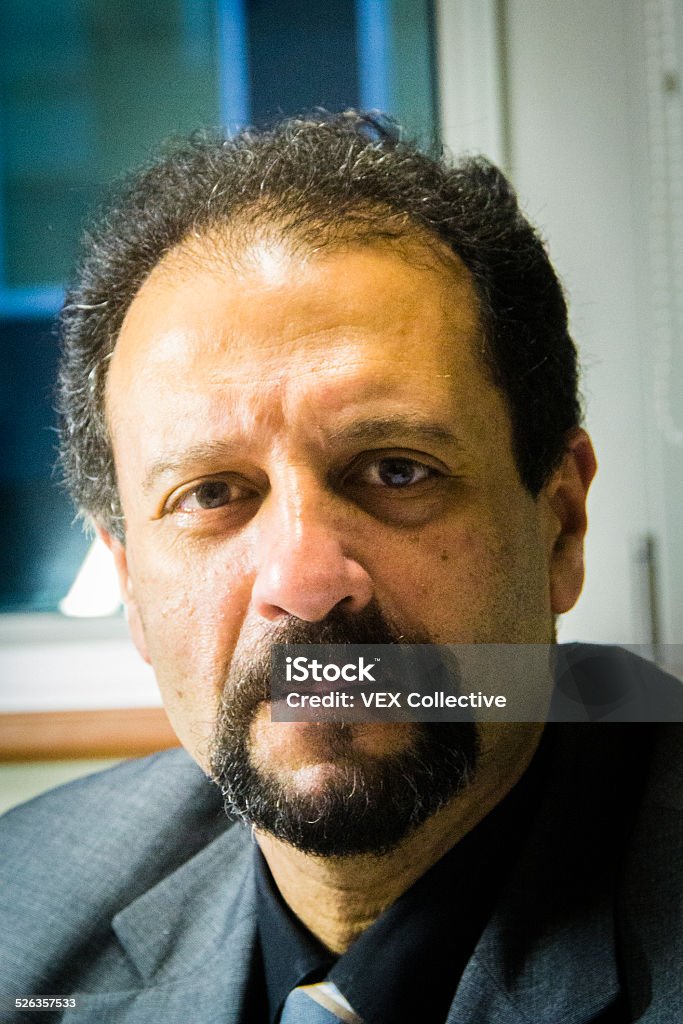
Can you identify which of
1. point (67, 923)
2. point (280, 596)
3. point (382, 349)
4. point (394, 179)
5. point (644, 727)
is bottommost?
A: point (67, 923)

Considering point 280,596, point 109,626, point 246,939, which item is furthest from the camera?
point 109,626

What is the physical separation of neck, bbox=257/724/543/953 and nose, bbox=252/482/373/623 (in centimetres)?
15

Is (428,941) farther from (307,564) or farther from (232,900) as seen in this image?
(307,564)

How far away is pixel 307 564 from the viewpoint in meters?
0.66

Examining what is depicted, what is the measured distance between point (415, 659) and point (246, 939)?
0.29 metres

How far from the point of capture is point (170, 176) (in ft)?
2.71

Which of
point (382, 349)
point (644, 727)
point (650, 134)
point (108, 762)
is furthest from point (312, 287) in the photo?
point (108, 762)

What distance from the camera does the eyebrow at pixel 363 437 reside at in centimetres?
68

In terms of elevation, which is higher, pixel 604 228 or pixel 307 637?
pixel 604 228

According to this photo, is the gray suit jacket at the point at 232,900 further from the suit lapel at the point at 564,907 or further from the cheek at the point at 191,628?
the cheek at the point at 191,628

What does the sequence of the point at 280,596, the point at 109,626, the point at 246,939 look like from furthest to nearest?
the point at 109,626, the point at 246,939, the point at 280,596

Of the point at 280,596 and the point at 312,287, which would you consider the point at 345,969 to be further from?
the point at 312,287

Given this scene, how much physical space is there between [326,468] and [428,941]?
35 cm

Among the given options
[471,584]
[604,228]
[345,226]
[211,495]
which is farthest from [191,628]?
[604,228]
